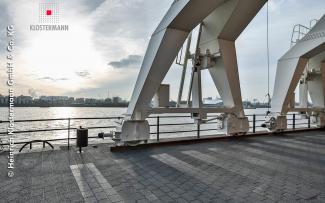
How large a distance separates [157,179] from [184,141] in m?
3.38

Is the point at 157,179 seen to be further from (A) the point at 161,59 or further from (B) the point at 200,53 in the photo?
(B) the point at 200,53

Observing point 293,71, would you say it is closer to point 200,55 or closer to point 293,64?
point 293,64

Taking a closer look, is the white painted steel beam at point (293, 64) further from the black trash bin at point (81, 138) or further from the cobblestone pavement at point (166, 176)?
the black trash bin at point (81, 138)

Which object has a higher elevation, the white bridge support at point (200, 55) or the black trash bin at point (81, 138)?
the white bridge support at point (200, 55)

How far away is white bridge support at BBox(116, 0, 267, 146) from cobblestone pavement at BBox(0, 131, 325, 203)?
1377 millimetres

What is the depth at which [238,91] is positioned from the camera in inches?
309

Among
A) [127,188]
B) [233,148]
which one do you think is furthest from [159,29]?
[127,188]

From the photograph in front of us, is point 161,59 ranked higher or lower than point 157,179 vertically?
higher

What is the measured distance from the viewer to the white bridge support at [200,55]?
18.9 feet

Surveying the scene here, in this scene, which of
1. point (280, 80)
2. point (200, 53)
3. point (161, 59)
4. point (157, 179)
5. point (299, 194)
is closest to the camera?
point (299, 194)

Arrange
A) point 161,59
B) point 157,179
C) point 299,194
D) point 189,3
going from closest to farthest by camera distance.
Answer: point 299,194
point 157,179
point 189,3
point 161,59

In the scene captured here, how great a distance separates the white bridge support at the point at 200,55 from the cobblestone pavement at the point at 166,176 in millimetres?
1377

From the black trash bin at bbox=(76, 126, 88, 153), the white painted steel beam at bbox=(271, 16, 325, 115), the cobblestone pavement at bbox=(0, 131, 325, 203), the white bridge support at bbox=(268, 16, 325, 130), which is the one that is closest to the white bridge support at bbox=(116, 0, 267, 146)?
the black trash bin at bbox=(76, 126, 88, 153)

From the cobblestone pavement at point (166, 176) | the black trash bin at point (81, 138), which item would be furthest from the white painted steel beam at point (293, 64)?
the black trash bin at point (81, 138)
